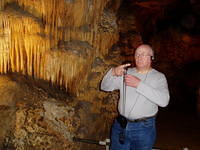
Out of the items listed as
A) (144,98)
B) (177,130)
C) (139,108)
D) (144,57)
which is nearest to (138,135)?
(139,108)

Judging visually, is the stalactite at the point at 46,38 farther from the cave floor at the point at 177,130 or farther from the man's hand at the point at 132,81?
the cave floor at the point at 177,130

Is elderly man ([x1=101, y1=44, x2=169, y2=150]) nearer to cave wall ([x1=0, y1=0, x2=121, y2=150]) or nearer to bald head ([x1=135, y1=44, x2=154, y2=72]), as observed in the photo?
bald head ([x1=135, y1=44, x2=154, y2=72])

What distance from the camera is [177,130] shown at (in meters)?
7.34

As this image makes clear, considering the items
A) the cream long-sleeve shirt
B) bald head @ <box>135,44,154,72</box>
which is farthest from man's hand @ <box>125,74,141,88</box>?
→ bald head @ <box>135,44,154,72</box>

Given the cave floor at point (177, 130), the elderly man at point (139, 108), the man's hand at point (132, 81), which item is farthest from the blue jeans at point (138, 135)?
the cave floor at point (177, 130)

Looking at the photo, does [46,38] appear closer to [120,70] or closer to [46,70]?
[46,70]

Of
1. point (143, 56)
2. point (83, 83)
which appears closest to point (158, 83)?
point (143, 56)

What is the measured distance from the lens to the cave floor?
616cm

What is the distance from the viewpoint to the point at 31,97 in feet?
14.5

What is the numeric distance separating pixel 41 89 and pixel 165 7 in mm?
8156

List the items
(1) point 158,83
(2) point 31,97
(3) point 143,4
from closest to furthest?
(1) point 158,83 < (2) point 31,97 < (3) point 143,4

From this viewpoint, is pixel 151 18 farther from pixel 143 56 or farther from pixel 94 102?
pixel 143 56

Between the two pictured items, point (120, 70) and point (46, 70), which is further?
point (46, 70)

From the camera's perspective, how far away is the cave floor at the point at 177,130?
6.16 metres
